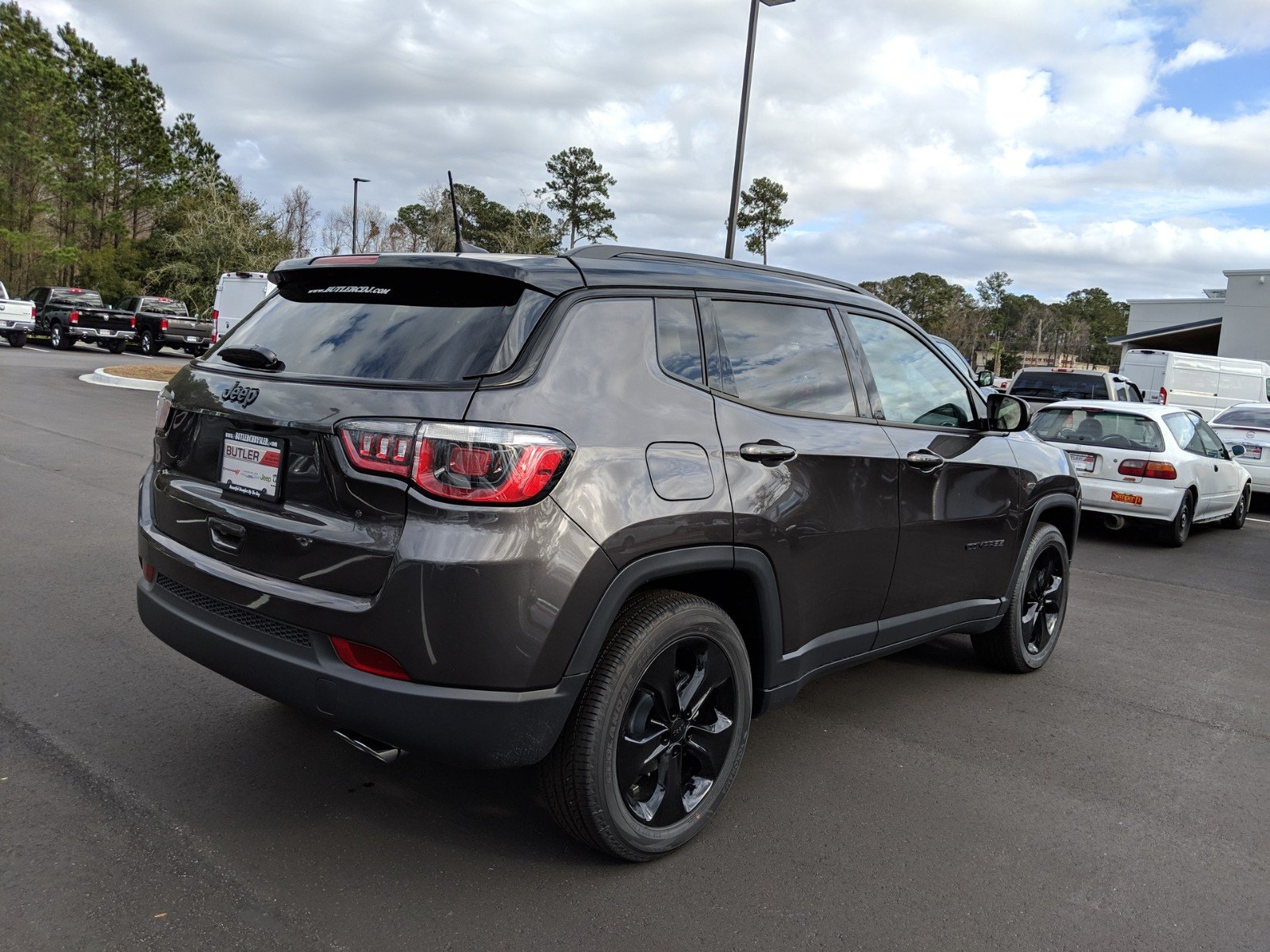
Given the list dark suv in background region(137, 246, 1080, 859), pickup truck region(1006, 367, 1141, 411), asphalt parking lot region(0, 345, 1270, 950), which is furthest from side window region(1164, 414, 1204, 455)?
dark suv in background region(137, 246, 1080, 859)

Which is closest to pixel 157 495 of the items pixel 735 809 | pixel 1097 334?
pixel 735 809

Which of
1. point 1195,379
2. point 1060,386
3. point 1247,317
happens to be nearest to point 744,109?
point 1060,386

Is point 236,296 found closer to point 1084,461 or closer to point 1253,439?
point 1084,461

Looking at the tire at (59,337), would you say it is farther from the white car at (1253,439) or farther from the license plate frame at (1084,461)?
the white car at (1253,439)

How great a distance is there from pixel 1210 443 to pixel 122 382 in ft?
61.3

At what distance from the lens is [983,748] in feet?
13.4

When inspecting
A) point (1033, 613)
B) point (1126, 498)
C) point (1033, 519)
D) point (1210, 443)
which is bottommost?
point (1033, 613)

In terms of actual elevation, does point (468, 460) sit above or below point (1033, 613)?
above

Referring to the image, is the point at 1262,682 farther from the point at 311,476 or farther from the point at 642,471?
the point at 311,476

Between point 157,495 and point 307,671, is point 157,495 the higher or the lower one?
the higher one

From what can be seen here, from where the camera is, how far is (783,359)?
11.4 ft

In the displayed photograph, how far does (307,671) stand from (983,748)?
282 centimetres

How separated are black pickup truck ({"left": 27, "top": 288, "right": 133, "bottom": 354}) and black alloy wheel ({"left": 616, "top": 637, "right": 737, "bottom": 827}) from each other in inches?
1248

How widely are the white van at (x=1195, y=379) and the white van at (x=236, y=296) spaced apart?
20.7 metres
